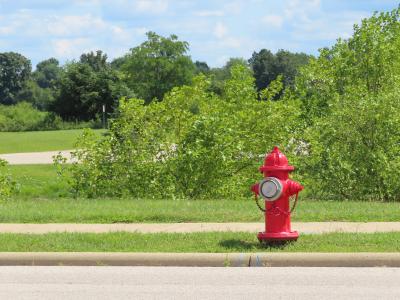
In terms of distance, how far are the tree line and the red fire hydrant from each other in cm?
864

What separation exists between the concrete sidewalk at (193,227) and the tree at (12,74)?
470 feet

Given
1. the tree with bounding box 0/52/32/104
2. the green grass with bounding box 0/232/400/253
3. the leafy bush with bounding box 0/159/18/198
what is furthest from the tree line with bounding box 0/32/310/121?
the green grass with bounding box 0/232/400/253

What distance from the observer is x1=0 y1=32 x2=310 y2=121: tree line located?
74250 millimetres

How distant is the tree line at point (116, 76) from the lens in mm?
74250

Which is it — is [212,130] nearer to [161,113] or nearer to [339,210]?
[161,113]

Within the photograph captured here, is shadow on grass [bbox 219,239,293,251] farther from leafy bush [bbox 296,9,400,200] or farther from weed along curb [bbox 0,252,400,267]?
leafy bush [bbox 296,9,400,200]

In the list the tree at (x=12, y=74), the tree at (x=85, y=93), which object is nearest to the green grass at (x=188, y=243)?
the tree at (x=85, y=93)

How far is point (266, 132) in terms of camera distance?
1781 centimetres

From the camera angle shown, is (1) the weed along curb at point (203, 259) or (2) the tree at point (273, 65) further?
(2) the tree at point (273, 65)
